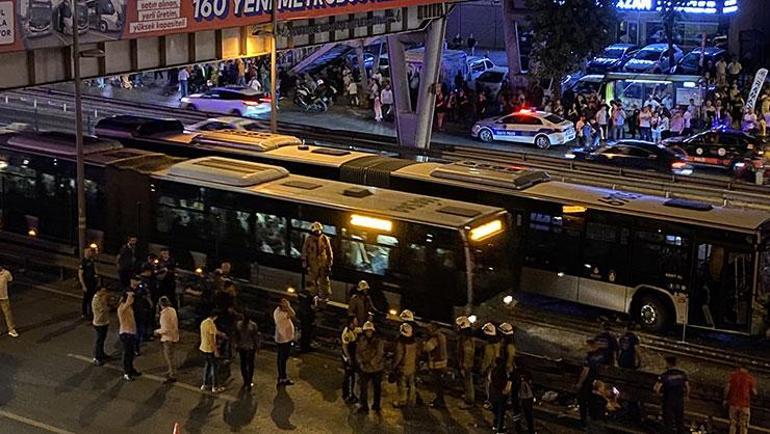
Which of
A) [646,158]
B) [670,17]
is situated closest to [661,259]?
[646,158]

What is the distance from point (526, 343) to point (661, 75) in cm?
2586

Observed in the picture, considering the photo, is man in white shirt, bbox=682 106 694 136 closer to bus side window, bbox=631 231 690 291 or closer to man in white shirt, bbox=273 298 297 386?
bus side window, bbox=631 231 690 291

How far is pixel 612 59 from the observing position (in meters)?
55.1

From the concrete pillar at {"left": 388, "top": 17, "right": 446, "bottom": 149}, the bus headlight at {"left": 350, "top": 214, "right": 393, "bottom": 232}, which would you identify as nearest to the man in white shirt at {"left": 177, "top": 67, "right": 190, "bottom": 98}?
the concrete pillar at {"left": 388, "top": 17, "right": 446, "bottom": 149}

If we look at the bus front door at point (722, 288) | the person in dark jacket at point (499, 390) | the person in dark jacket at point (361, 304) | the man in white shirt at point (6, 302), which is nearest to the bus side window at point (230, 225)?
the person in dark jacket at point (361, 304)

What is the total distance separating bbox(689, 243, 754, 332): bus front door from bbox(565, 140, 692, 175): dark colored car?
1389cm

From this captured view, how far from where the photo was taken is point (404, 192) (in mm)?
24625

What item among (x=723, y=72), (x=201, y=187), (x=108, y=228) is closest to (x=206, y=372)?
(x=201, y=187)

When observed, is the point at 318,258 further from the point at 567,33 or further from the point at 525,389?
the point at 567,33

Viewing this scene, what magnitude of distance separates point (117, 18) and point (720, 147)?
783 inches

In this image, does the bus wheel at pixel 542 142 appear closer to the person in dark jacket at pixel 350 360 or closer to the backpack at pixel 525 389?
the person in dark jacket at pixel 350 360

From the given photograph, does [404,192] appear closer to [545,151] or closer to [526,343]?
[526,343]

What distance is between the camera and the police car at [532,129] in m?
42.2

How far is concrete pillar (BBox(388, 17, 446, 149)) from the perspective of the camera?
1597 inches
